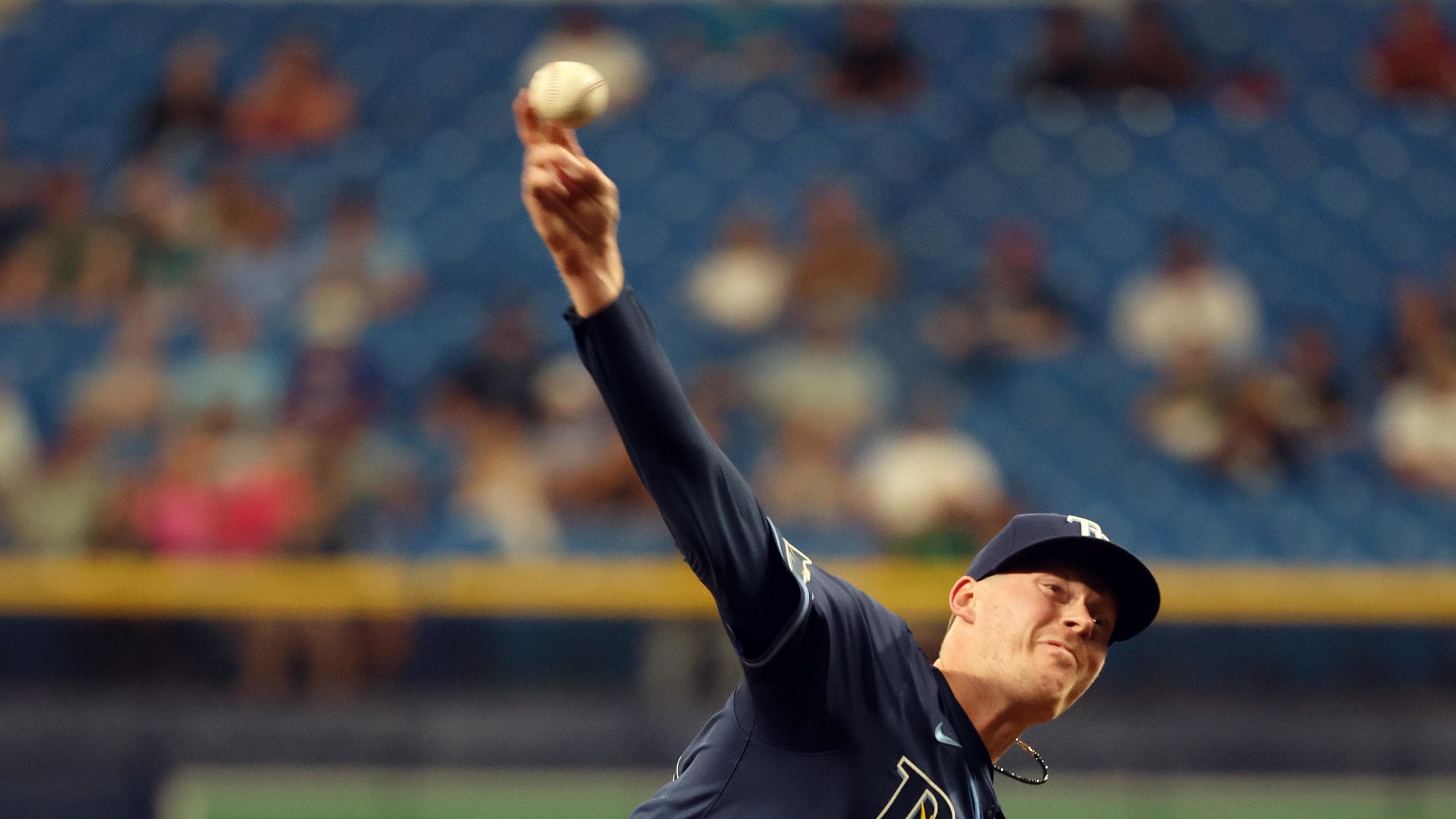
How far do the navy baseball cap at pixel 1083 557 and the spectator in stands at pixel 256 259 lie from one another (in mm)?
6836

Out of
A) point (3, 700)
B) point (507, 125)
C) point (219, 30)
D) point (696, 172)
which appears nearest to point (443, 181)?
point (507, 125)

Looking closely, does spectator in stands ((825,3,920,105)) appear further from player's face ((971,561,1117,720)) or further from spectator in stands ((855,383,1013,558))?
player's face ((971,561,1117,720))

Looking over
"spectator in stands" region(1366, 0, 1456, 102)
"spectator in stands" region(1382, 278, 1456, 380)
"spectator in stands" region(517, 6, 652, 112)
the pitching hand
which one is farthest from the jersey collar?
"spectator in stands" region(1366, 0, 1456, 102)

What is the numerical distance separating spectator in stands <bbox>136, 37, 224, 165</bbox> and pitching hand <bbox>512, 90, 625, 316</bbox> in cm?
872

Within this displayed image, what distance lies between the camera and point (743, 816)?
76.5 inches

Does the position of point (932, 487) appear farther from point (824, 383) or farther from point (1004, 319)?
point (1004, 319)

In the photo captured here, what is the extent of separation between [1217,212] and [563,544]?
4.65 metres

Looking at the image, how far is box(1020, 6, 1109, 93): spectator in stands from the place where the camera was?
10.1m

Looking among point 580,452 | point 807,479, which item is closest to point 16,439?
point 580,452

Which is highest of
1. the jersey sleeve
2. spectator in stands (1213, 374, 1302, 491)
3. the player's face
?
spectator in stands (1213, 374, 1302, 491)

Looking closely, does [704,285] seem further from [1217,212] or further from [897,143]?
[1217,212]

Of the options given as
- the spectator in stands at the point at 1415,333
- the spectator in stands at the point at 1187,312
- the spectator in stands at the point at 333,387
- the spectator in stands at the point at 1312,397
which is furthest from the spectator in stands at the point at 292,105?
the spectator in stands at the point at 1415,333

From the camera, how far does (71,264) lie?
362 inches

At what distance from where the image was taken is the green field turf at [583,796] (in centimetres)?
619
